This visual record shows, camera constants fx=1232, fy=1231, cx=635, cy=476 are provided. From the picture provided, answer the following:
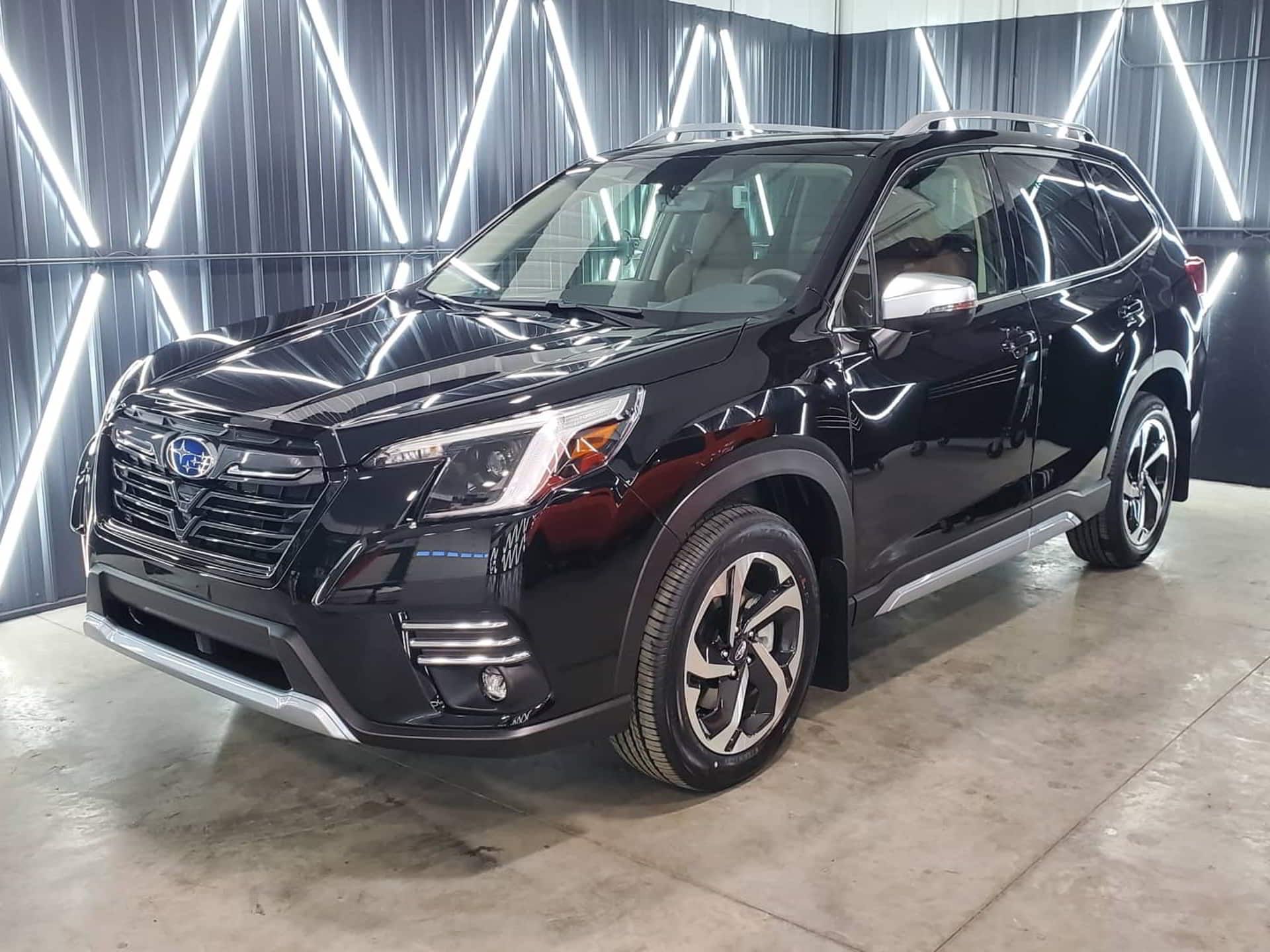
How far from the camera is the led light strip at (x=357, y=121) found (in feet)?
17.1

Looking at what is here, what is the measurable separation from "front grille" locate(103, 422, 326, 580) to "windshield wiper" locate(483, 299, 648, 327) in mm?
993

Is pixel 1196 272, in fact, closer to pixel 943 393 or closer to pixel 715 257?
pixel 943 393

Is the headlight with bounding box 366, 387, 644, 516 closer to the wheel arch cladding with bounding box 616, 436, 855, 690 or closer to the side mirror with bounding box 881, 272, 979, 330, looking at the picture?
the wheel arch cladding with bounding box 616, 436, 855, 690

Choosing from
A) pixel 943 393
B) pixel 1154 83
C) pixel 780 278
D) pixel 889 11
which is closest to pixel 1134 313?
pixel 943 393

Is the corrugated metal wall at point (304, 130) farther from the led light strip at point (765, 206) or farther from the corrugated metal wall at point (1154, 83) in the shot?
the led light strip at point (765, 206)

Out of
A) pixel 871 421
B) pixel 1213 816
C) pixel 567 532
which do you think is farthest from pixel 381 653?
pixel 1213 816

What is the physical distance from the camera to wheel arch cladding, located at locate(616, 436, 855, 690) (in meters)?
2.71

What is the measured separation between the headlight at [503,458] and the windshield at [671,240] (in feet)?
2.24

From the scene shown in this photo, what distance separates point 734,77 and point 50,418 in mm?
4754

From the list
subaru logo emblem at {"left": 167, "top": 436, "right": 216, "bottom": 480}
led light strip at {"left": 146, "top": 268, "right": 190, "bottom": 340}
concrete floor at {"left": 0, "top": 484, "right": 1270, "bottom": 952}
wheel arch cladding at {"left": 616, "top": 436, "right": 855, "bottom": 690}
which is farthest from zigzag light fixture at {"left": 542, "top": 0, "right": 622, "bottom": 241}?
subaru logo emblem at {"left": 167, "top": 436, "right": 216, "bottom": 480}

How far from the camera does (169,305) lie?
16.0 ft

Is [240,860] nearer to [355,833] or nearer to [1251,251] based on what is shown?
[355,833]

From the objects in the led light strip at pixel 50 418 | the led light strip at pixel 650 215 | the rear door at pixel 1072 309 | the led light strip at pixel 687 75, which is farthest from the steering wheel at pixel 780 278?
the led light strip at pixel 687 75

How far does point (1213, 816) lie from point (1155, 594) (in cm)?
190
